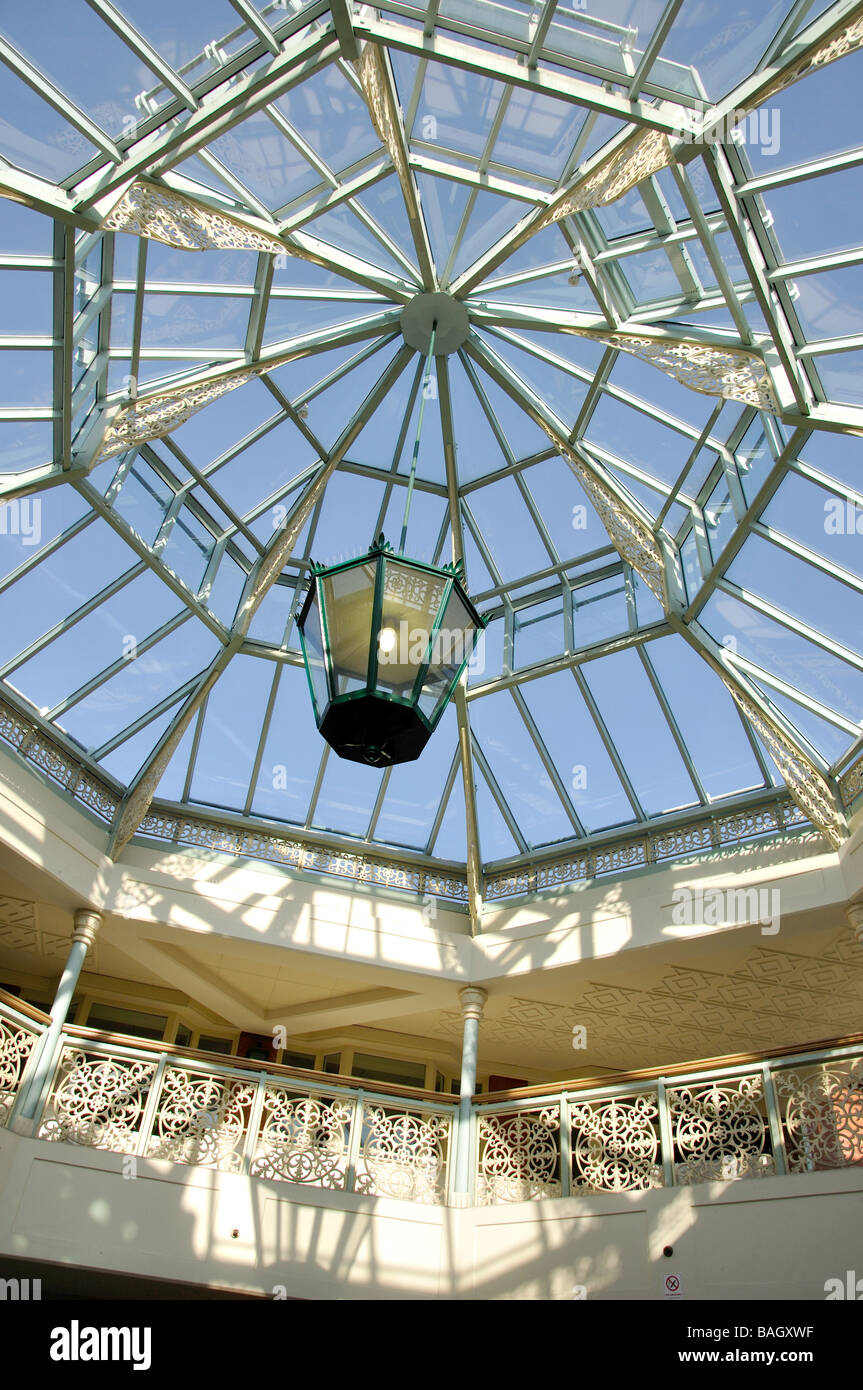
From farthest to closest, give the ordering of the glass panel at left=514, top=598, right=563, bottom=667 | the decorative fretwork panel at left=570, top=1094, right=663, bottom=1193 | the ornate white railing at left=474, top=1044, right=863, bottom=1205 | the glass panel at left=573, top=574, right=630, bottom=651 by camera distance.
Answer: the glass panel at left=514, top=598, right=563, bottom=667
the glass panel at left=573, top=574, right=630, bottom=651
the decorative fretwork panel at left=570, top=1094, right=663, bottom=1193
the ornate white railing at left=474, top=1044, right=863, bottom=1205

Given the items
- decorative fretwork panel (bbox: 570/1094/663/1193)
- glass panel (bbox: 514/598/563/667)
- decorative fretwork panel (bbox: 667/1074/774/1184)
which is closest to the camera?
decorative fretwork panel (bbox: 667/1074/774/1184)

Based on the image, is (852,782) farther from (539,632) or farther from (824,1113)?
(539,632)

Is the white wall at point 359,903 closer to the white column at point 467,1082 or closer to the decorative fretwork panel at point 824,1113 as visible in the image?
the white column at point 467,1082

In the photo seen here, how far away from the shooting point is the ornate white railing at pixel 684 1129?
26.9 ft

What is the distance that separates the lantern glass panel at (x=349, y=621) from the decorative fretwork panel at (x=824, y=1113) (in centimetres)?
572

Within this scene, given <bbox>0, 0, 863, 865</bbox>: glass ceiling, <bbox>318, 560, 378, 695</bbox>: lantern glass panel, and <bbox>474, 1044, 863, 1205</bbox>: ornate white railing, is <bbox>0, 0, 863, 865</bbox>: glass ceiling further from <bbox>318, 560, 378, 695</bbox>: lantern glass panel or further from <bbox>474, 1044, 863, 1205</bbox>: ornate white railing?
<bbox>318, 560, 378, 695</bbox>: lantern glass panel

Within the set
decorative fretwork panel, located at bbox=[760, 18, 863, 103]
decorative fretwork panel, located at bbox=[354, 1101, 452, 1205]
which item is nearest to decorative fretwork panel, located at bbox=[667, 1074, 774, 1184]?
decorative fretwork panel, located at bbox=[354, 1101, 452, 1205]

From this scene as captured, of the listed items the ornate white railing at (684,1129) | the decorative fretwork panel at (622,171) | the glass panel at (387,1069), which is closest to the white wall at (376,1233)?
the ornate white railing at (684,1129)

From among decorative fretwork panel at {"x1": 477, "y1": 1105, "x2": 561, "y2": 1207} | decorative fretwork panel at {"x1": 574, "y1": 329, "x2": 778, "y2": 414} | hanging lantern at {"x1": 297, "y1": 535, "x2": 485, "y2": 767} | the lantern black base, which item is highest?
decorative fretwork panel at {"x1": 574, "y1": 329, "x2": 778, "y2": 414}

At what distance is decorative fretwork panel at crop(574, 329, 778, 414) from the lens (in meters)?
7.70

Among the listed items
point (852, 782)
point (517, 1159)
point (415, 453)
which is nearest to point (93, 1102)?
point (517, 1159)

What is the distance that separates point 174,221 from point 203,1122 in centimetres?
817
